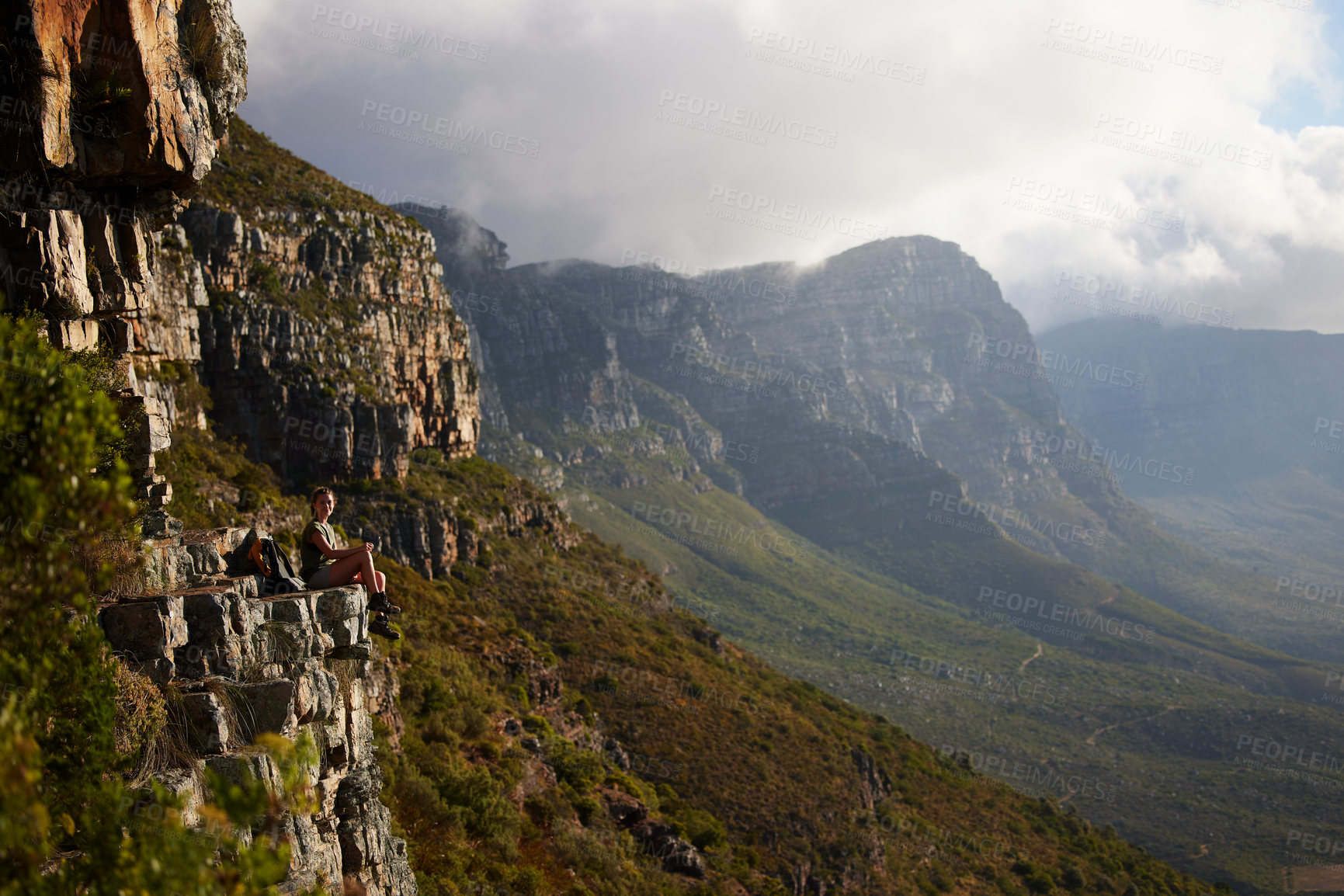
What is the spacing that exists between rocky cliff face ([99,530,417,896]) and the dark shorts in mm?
487

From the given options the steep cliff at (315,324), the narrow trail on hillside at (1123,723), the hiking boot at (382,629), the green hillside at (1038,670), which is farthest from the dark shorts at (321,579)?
the narrow trail on hillside at (1123,723)

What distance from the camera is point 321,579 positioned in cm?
1292

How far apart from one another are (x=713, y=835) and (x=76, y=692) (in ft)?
114

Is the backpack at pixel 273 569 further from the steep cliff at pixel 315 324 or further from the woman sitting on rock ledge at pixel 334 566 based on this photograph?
the steep cliff at pixel 315 324

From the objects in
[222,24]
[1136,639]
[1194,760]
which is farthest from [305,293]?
[1136,639]

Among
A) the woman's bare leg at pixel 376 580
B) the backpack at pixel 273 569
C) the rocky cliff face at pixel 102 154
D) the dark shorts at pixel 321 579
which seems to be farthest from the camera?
the woman's bare leg at pixel 376 580

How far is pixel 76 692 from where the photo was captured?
817 cm

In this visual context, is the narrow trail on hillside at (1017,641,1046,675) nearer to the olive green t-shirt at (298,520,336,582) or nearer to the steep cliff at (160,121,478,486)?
the steep cliff at (160,121,478,486)

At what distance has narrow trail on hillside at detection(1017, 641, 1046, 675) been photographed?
125750 millimetres

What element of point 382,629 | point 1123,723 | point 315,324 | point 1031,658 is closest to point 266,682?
point 382,629

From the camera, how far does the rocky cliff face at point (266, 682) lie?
9.64 m

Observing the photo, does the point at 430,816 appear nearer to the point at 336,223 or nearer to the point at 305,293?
the point at 305,293

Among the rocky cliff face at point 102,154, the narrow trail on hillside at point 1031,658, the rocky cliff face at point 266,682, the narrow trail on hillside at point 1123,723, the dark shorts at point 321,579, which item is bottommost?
the narrow trail on hillside at point 1123,723

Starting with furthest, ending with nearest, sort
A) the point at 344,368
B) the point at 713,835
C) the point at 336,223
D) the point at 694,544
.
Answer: the point at 694,544
the point at 336,223
the point at 344,368
the point at 713,835
